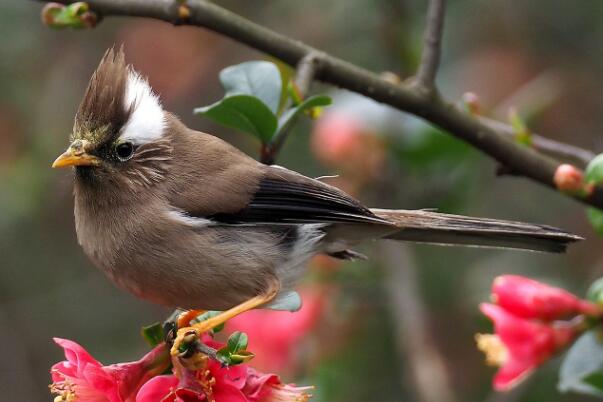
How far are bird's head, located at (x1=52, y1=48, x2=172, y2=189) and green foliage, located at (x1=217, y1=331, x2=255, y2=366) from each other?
0.98 m

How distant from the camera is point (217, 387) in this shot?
2.85 metres

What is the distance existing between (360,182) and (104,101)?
9.05 feet

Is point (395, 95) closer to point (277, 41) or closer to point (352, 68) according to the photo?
point (352, 68)

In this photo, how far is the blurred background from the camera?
566 cm

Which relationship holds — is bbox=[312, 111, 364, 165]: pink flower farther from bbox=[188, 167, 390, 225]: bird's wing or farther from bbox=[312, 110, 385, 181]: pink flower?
Result: bbox=[188, 167, 390, 225]: bird's wing

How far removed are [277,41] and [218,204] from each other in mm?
674

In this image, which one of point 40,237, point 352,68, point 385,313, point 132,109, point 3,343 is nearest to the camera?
point 132,109

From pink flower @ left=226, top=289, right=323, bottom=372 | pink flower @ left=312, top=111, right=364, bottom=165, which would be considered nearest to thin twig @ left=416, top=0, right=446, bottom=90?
pink flower @ left=312, top=111, right=364, bottom=165

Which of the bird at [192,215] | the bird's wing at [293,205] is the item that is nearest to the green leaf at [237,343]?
the bird at [192,215]

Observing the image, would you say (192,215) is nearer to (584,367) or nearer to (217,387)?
(217,387)

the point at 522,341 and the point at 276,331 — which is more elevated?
the point at 522,341

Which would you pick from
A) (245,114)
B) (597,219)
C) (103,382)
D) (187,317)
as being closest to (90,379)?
(103,382)

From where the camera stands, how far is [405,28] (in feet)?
18.9

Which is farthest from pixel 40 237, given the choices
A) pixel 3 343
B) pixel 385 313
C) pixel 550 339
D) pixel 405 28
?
pixel 550 339
